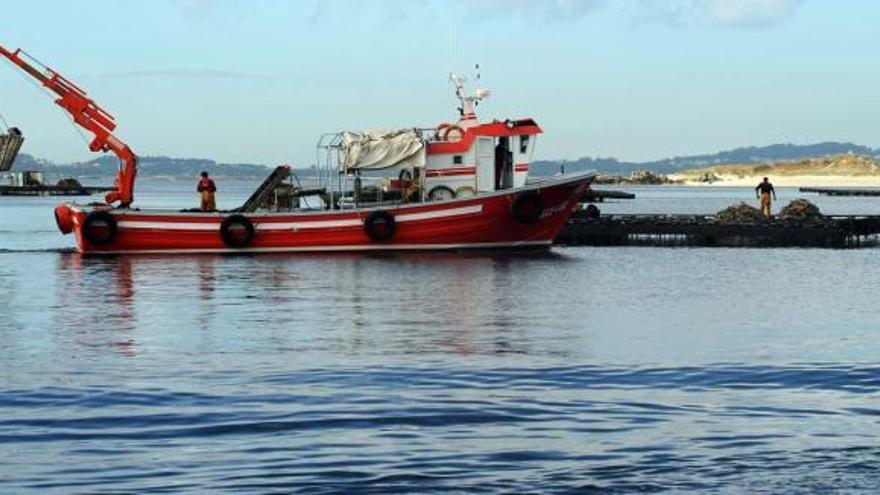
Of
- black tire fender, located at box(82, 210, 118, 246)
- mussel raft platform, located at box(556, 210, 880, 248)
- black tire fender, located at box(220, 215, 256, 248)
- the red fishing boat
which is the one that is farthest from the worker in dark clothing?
black tire fender, located at box(82, 210, 118, 246)

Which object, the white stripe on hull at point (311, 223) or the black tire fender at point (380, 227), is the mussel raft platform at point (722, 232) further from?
the black tire fender at point (380, 227)

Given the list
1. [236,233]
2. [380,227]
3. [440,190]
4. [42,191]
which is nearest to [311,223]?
[380,227]

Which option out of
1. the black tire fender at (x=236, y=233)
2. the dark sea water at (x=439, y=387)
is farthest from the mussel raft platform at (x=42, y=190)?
the dark sea water at (x=439, y=387)

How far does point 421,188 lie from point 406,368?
991 inches

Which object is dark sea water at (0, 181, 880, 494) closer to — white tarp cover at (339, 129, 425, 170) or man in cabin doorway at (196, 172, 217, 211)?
white tarp cover at (339, 129, 425, 170)

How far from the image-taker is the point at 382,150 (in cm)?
4431

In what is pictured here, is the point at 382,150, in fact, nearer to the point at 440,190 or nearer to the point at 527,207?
the point at 440,190

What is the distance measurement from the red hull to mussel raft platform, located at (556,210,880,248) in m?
8.88

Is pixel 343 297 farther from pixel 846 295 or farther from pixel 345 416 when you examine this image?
pixel 345 416

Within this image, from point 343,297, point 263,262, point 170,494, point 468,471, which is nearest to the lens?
point 170,494

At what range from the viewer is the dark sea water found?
1277 centimetres

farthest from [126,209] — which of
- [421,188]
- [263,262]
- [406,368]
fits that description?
[406,368]

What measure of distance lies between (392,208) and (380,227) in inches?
25.6

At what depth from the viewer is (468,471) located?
12773 millimetres
